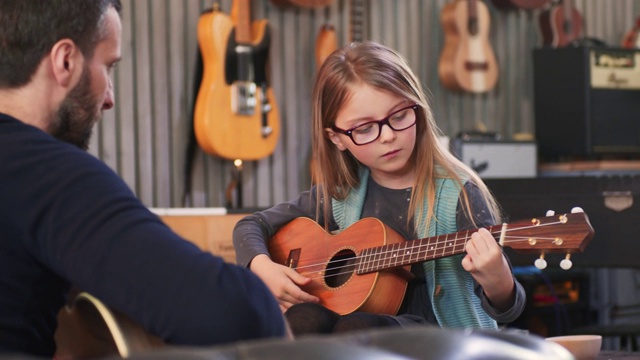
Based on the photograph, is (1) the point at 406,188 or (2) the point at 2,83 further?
(1) the point at 406,188

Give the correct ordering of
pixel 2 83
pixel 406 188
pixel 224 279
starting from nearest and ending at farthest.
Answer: pixel 224 279, pixel 2 83, pixel 406 188

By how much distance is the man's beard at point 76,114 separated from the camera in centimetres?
129

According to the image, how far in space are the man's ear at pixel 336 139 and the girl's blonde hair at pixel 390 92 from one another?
0.05 ft

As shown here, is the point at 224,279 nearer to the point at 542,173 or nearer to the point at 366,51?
the point at 366,51

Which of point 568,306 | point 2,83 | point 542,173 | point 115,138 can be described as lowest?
point 568,306

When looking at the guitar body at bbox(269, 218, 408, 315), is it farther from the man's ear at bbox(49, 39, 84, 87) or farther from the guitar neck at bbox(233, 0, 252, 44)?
the guitar neck at bbox(233, 0, 252, 44)

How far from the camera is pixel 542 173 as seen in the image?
16.5 feet

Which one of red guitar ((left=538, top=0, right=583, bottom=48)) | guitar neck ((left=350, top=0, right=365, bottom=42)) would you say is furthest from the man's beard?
red guitar ((left=538, top=0, right=583, bottom=48))

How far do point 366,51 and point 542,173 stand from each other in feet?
9.96

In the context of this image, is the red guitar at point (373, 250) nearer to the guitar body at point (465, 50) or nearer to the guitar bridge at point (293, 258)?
the guitar bridge at point (293, 258)

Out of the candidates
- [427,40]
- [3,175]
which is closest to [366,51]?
[3,175]

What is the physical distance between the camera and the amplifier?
457 centimetres

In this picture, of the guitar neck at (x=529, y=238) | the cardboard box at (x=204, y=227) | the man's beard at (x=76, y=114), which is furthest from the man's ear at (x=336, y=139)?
the cardboard box at (x=204, y=227)

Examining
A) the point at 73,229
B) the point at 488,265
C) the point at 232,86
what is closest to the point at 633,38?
the point at 232,86
